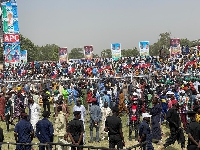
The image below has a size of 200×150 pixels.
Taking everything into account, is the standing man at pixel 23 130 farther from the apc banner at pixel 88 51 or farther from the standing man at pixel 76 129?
the apc banner at pixel 88 51

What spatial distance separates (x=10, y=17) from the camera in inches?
1366

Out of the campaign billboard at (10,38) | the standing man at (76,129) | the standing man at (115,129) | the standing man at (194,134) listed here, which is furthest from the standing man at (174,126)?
the campaign billboard at (10,38)

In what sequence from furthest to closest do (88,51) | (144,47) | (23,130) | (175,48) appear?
(88,51) → (175,48) → (144,47) → (23,130)

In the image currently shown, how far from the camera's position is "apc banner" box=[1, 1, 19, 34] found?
113ft

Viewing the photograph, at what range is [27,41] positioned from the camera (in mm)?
97000

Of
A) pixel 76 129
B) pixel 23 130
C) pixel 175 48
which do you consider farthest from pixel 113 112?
pixel 175 48

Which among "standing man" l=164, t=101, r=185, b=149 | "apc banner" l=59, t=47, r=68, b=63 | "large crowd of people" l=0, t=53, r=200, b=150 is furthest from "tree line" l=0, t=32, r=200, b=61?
"standing man" l=164, t=101, r=185, b=149

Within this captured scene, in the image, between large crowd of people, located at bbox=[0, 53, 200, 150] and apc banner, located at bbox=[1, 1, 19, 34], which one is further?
apc banner, located at bbox=[1, 1, 19, 34]

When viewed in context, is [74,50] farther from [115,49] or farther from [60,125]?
[60,125]

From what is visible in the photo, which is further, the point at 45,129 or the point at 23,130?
the point at 45,129

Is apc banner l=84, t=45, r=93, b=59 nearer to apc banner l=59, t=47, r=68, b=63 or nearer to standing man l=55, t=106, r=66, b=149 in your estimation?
apc banner l=59, t=47, r=68, b=63

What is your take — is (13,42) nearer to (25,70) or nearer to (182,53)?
(25,70)

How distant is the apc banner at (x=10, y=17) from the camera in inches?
1351

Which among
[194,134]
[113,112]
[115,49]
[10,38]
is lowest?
[194,134]
